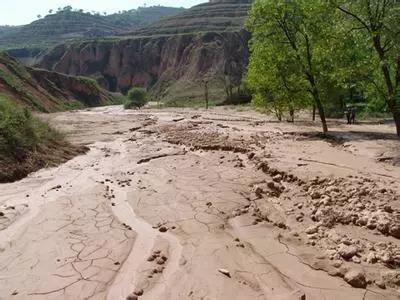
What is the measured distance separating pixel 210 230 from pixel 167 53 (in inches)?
4674

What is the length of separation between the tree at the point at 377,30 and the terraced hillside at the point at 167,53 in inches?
3355

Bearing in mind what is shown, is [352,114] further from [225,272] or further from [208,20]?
[208,20]

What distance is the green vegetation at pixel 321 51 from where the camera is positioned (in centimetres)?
1477

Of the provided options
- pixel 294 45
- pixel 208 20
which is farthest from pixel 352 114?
pixel 208 20

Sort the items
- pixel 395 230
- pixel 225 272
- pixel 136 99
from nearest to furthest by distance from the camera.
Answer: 1. pixel 225 272
2. pixel 395 230
3. pixel 136 99

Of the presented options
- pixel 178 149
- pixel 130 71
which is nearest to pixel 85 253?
pixel 178 149

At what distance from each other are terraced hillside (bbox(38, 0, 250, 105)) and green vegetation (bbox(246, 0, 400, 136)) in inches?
3179

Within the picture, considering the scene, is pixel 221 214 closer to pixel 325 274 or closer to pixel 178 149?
pixel 325 274

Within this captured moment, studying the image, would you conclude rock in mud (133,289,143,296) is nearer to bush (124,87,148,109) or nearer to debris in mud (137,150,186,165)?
debris in mud (137,150,186,165)

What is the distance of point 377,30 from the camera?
1420 cm

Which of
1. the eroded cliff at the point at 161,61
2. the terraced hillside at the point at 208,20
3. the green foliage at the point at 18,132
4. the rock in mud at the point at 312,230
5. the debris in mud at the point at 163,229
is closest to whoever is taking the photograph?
the rock in mud at the point at 312,230

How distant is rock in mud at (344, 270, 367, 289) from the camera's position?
5.07 meters

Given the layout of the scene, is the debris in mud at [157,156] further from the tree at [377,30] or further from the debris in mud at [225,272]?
the debris in mud at [225,272]

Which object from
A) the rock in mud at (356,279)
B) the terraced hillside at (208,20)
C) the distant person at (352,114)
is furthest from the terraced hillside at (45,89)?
the rock in mud at (356,279)
